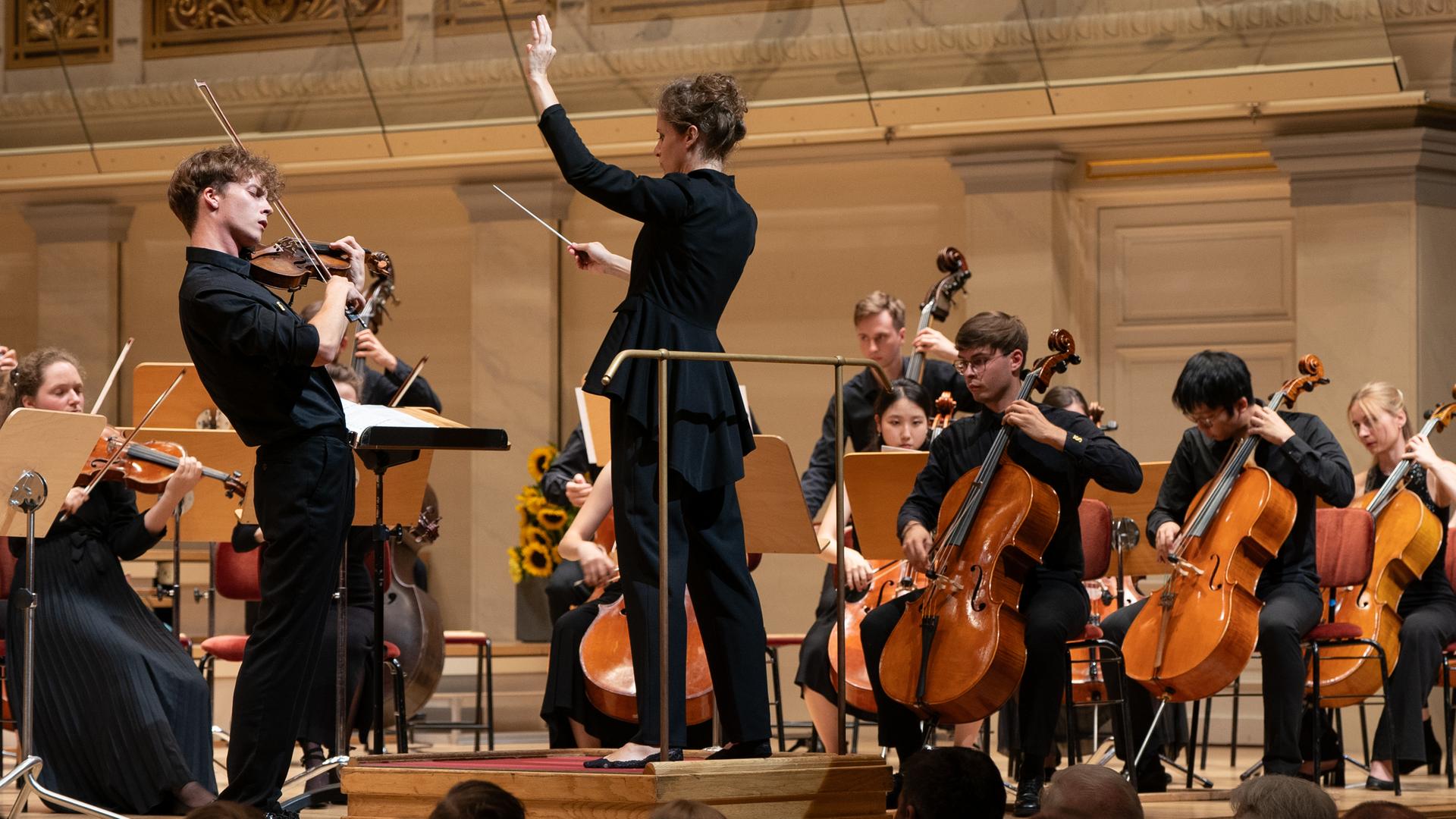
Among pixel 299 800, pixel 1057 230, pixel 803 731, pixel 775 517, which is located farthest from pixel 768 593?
pixel 299 800

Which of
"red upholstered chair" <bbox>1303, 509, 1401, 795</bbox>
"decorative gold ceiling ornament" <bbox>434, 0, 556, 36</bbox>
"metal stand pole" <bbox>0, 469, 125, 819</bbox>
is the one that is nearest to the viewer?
"metal stand pole" <bbox>0, 469, 125, 819</bbox>

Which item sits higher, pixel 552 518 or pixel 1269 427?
pixel 1269 427

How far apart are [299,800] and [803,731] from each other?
144 inches

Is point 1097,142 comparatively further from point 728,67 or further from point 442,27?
point 442,27

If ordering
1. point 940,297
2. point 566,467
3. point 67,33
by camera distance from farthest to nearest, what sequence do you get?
point 67,33 → point 566,467 → point 940,297

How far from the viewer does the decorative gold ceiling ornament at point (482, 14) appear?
7.58 m

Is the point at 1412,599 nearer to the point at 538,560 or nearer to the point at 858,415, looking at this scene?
the point at 858,415

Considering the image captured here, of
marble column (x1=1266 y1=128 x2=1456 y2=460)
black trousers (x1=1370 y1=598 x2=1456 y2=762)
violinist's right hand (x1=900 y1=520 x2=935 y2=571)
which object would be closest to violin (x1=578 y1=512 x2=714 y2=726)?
violinist's right hand (x1=900 y1=520 x2=935 y2=571)

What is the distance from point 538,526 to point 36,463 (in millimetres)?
3632

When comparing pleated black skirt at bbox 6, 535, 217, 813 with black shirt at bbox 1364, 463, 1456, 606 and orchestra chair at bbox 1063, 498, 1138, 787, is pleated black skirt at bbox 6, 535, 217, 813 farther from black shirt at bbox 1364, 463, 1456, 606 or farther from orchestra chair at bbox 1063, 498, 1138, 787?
black shirt at bbox 1364, 463, 1456, 606

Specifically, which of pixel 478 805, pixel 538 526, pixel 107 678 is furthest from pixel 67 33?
pixel 478 805

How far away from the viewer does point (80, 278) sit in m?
8.29

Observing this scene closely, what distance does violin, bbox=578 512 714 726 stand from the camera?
419cm

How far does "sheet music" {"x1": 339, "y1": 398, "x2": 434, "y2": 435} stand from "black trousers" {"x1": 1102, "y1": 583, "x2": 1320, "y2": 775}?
1730 mm
